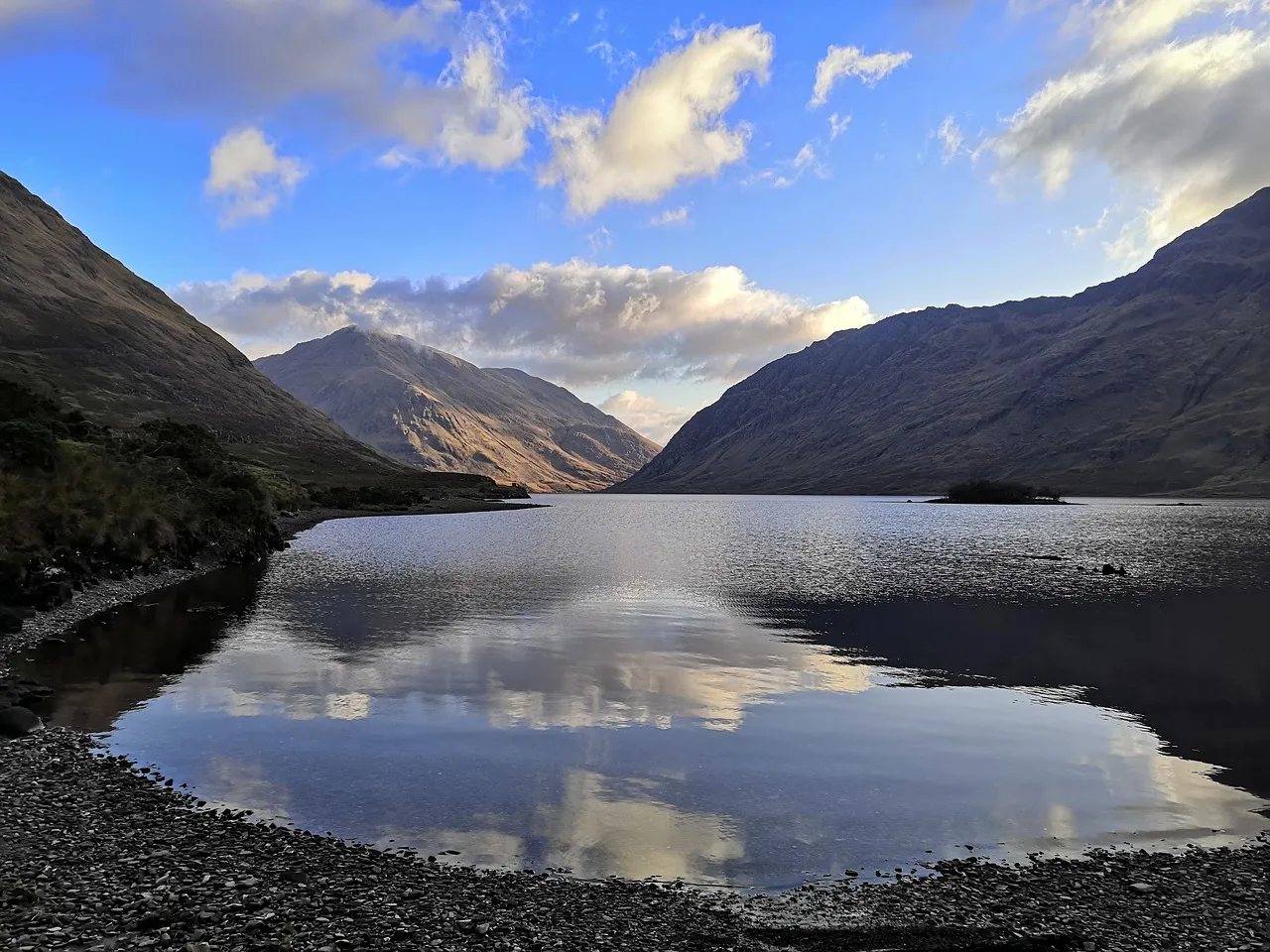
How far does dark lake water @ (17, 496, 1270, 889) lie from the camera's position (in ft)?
63.9

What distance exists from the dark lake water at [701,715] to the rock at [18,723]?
4.78 ft

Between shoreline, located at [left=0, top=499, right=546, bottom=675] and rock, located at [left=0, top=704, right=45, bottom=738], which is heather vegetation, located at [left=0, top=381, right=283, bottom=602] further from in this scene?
rock, located at [left=0, top=704, right=45, bottom=738]

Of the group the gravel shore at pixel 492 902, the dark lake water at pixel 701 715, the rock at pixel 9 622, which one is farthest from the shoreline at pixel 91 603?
the gravel shore at pixel 492 902

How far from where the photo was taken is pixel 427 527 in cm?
14550

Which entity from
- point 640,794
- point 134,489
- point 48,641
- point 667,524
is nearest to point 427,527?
point 667,524

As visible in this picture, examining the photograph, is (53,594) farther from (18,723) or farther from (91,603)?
(18,723)

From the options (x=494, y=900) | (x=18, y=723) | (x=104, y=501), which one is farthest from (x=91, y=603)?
(x=494, y=900)

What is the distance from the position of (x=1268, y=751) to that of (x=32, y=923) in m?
32.5

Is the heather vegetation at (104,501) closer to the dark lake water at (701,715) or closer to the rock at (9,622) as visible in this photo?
the rock at (9,622)

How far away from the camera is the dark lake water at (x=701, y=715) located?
19.5 meters

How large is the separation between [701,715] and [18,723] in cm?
2184

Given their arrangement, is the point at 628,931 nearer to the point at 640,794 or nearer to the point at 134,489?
the point at 640,794

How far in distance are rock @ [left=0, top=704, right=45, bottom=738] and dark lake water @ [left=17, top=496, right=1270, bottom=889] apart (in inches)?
57.4

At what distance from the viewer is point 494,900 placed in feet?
49.9
